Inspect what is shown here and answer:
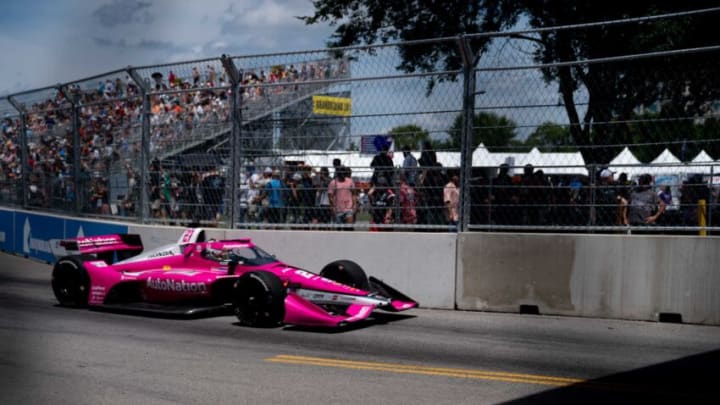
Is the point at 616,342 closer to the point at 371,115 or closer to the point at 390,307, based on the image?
the point at 390,307

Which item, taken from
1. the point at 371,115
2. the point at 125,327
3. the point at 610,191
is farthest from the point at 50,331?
the point at 610,191

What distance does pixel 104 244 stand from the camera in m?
10.9

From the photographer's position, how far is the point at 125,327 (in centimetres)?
884

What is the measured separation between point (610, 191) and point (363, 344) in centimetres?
352

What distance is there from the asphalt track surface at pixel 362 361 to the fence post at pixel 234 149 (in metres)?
2.75

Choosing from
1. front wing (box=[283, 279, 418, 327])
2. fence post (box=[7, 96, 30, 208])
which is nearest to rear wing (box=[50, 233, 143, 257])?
front wing (box=[283, 279, 418, 327])

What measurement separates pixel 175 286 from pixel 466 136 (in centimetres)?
393

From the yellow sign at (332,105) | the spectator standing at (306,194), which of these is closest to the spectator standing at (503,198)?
the yellow sign at (332,105)

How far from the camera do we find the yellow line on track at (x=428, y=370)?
6.17 meters

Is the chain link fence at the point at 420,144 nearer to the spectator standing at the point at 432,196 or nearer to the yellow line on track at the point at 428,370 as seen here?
the spectator standing at the point at 432,196

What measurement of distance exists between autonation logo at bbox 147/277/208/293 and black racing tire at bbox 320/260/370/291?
1444 mm

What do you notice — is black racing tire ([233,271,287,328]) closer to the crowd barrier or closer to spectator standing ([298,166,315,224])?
the crowd barrier

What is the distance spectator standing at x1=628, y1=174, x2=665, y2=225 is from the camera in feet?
29.6

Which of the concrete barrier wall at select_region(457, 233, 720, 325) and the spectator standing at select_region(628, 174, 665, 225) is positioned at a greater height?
the spectator standing at select_region(628, 174, 665, 225)
